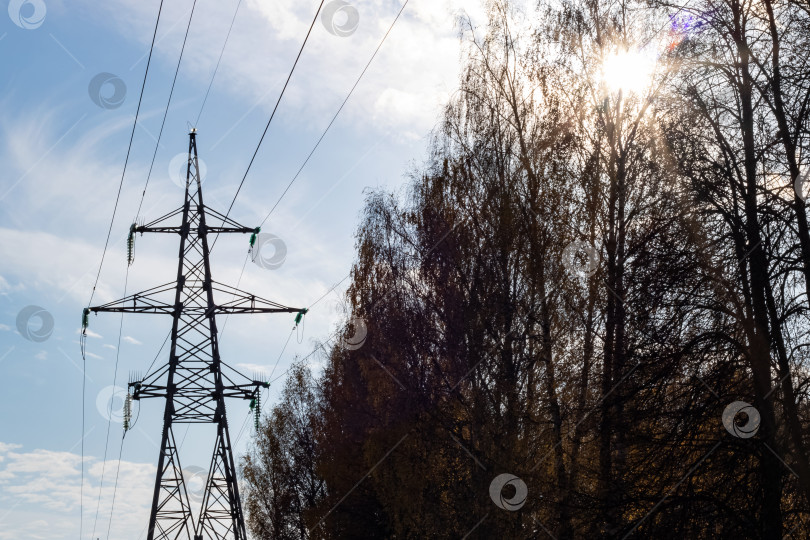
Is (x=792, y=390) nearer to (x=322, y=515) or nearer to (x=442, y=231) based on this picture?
(x=442, y=231)

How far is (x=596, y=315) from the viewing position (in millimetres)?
15102

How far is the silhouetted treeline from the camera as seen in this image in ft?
30.4

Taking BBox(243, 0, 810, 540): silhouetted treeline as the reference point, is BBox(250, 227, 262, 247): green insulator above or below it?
above

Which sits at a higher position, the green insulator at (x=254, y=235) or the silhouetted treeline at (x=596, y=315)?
the green insulator at (x=254, y=235)

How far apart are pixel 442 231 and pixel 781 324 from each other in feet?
33.6

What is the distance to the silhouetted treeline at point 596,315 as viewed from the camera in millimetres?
9273

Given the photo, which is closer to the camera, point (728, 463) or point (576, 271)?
point (728, 463)

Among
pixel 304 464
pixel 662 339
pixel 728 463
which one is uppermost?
pixel 304 464

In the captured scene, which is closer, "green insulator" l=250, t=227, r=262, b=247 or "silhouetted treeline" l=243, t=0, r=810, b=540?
"silhouetted treeline" l=243, t=0, r=810, b=540

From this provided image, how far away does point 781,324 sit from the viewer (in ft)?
30.2

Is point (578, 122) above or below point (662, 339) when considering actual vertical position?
above

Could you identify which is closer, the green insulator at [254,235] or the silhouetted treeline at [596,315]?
the silhouetted treeline at [596,315]

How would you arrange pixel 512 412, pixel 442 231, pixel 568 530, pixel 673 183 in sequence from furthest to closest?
pixel 442 231 → pixel 512 412 → pixel 568 530 → pixel 673 183

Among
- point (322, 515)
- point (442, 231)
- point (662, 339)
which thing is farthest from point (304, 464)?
point (662, 339)
